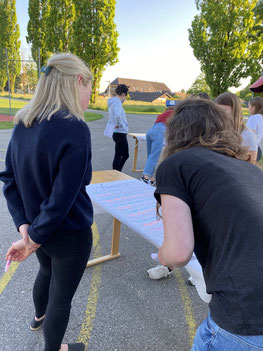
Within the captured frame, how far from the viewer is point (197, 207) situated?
0.79m

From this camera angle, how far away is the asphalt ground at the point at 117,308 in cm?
170

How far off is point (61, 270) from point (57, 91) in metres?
0.88

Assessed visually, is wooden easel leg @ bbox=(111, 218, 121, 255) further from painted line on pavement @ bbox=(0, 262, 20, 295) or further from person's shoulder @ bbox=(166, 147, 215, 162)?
person's shoulder @ bbox=(166, 147, 215, 162)

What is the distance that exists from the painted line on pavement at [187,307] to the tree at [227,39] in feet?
54.5

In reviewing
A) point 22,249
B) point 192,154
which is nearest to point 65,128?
point 192,154

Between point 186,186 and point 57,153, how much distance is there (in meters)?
0.55

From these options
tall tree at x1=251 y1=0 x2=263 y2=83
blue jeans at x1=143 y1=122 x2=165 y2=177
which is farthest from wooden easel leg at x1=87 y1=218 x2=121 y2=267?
tall tree at x1=251 y1=0 x2=263 y2=83

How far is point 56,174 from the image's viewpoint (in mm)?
1060

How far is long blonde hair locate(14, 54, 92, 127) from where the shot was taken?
1.06 metres

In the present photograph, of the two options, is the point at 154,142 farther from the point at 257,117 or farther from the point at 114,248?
the point at 114,248

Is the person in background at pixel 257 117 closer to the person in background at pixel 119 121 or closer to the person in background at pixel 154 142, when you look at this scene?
the person in background at pixel 154 142

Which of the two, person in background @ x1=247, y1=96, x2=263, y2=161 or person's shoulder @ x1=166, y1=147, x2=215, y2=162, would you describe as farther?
person in background @ x1=247, y1=96, x2=263, y2=161

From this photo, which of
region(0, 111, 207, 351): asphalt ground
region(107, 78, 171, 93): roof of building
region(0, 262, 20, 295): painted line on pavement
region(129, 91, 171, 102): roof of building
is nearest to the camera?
region(0, 111, 207, 351): asphalt ground

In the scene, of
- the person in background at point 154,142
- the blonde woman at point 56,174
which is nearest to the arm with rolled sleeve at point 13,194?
the blonde woman at point 56,174
